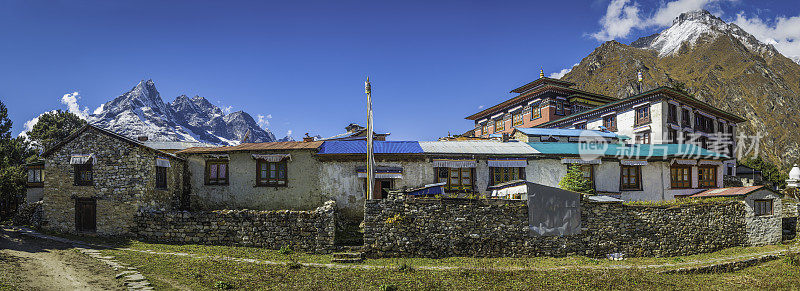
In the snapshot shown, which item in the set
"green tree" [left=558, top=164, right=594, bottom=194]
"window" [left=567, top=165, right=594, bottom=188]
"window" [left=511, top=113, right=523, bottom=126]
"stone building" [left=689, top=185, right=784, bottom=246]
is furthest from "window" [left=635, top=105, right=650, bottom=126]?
"green tree" [left=558, top=164, right=594, bottom=194]

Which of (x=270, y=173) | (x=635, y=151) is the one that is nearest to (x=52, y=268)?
(x=270, y=173)

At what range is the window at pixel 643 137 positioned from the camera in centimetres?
4525

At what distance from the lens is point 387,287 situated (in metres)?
15.6

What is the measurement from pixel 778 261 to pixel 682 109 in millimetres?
28880

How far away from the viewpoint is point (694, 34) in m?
166

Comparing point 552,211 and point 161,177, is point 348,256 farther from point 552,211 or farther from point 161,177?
point 161,177

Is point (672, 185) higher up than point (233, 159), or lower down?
lower down

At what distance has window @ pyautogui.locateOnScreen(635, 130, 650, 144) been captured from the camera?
148ft

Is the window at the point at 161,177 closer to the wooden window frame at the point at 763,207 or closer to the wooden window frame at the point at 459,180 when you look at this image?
the wooden window frame at the point at 459,180

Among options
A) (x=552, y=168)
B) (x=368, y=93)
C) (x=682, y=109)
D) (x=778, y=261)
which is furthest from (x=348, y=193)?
(x=682, y=109)

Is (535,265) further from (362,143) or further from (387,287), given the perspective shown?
(362,143)

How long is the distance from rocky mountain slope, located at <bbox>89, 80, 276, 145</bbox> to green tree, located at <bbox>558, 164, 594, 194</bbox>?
61.6m

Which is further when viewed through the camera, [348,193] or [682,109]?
[682,109]

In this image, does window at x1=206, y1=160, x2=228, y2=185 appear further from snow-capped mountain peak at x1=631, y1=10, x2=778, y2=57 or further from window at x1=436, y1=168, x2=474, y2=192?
snow-capped mountain peak at x1=631, y1=10, x2=778, y2=57
